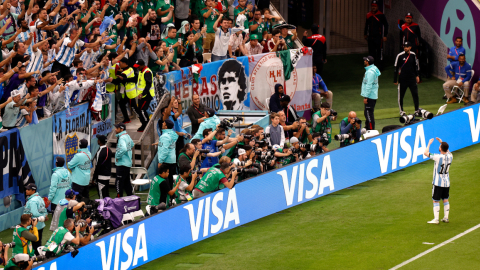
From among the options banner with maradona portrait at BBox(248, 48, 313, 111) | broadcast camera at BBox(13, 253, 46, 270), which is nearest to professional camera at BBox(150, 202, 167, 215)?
broadcast camera at BBox(13, 253, 46, 270)

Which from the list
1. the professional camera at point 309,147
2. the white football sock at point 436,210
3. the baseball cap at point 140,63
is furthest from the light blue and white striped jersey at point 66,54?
the white football sock at point 436,210

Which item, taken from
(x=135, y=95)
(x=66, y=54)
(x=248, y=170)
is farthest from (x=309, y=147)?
(x=66, y=54)

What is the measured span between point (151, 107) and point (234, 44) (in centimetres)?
382

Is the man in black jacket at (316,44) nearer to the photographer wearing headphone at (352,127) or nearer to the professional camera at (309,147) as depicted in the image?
the photographer wearing headphone at (352,127)

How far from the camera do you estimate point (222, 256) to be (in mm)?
12352

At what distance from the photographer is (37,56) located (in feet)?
48.4

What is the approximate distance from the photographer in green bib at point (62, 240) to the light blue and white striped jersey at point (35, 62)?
487cm

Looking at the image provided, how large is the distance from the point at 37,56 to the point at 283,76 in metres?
7.53

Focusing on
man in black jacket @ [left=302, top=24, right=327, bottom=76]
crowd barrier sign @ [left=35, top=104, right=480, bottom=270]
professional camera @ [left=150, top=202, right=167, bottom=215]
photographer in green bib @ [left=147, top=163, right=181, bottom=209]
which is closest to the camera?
crowd barrier sign @ [left=35, top=104, right=480, bottom=270]

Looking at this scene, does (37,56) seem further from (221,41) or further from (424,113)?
(424,113)

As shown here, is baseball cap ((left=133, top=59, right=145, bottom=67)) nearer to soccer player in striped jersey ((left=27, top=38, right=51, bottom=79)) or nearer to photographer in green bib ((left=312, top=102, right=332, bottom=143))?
soccer player in striped jersey ((left=27, top=38, right=51, bottom=79))

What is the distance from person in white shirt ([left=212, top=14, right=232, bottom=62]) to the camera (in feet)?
62.1

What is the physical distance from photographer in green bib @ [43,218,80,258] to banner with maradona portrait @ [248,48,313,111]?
946 cm

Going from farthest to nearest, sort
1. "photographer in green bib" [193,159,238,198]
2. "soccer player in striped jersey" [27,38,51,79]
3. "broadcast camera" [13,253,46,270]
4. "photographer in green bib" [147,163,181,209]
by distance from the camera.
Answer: "soccer player in striped jersey" [27,38,51,79] < "photographer in green bib" [193,159,238,198] < "photographer in green bib" [147,163,181,209] < "broadcast camera" [13,253,46,270]
